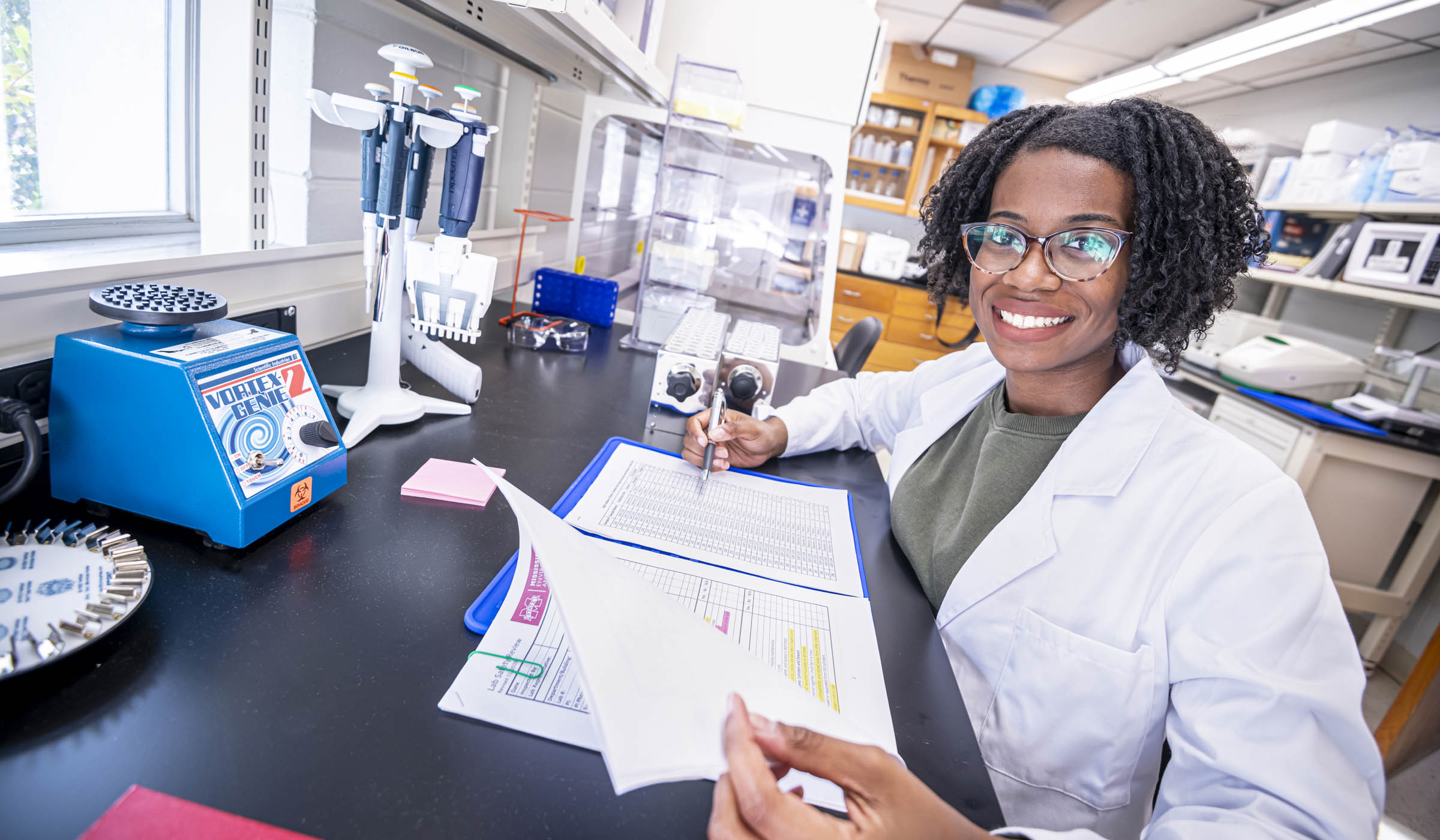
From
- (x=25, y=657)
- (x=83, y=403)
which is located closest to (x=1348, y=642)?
(x=25, y=657)

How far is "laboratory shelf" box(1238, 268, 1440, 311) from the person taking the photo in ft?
9.14

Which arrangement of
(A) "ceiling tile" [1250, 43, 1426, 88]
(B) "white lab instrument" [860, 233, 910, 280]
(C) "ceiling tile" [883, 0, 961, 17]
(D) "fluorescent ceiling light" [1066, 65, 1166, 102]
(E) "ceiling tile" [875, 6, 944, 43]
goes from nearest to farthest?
(A) "ceiling tile" [1250, 43, 1426, 88]
(C) "ceiling tile" [883, 0, 961, 17]
(D) "fluorescent ceiling light" [1066, 65, 1166, 102]
(E) "ceiling tile" [875, 6, 944, 43]
(B) "white lab instrument" [860, 233, 910, 280]

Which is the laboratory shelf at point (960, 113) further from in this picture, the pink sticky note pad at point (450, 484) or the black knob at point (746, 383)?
the pink sticky note pad at point (450, 484)

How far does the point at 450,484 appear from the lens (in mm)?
909

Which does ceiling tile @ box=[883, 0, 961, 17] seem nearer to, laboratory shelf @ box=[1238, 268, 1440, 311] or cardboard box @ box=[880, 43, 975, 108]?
cardboard box @ box=[880, 43, 975, 108]

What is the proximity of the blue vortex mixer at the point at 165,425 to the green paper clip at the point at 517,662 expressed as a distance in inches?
11.2

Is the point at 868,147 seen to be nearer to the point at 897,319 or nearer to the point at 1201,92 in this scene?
the point at 897,319

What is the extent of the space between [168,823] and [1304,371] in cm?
396

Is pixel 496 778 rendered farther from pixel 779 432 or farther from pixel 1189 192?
pixel 1189 192

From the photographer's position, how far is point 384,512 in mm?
831

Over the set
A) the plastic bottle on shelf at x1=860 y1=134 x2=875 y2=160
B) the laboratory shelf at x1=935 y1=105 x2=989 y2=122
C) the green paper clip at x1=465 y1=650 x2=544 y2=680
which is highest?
the laboratory shelf at x1=935 y1=105 x2=989 y2=122

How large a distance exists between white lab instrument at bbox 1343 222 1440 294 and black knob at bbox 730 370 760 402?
3.18 m

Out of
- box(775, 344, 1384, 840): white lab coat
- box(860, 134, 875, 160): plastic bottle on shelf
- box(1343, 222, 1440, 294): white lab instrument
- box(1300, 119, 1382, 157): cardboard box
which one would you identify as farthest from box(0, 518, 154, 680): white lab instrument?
box(860, 134, 875, 160): plastic bottle on shelf

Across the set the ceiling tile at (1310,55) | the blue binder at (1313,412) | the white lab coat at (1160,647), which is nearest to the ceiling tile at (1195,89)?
the ceiling tile at (1310,55)
